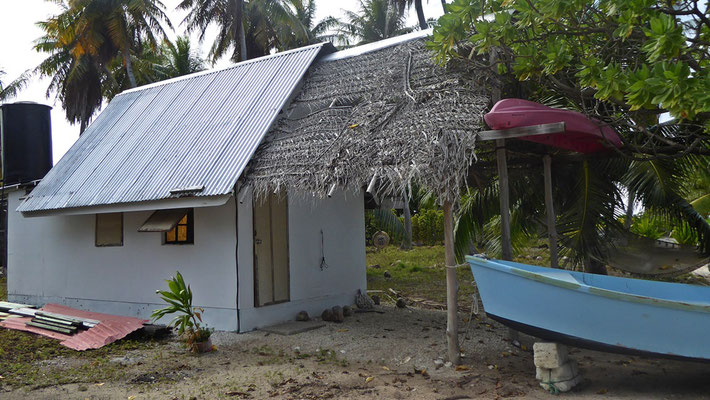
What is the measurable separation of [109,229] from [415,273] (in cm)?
845

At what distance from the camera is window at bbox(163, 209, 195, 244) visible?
8.95m

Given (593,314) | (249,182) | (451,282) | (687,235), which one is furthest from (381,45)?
(593,314)

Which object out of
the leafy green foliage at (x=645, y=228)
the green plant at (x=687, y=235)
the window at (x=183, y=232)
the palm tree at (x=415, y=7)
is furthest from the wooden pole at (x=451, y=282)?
the palm tree at (x=415, y=7)

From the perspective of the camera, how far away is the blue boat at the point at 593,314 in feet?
16.9

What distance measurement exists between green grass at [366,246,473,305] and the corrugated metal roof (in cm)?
467

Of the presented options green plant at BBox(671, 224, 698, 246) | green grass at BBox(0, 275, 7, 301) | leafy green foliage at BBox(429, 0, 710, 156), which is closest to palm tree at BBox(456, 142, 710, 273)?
green plant at BBox(671, 224, 698, 246)

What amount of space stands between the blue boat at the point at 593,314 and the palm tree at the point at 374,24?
23.4 meters

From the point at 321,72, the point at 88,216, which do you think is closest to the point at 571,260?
the point at 321,72

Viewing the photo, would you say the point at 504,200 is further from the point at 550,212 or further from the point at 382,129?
the point at 382,129

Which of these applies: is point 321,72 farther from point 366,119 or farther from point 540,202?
point 540,202

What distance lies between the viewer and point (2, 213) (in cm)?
1566

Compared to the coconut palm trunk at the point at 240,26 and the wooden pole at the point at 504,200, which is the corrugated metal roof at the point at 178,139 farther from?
the coconut palm trunk at the point at 240,26

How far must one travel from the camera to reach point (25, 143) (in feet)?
41.7

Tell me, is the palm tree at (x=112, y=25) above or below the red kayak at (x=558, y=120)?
above
